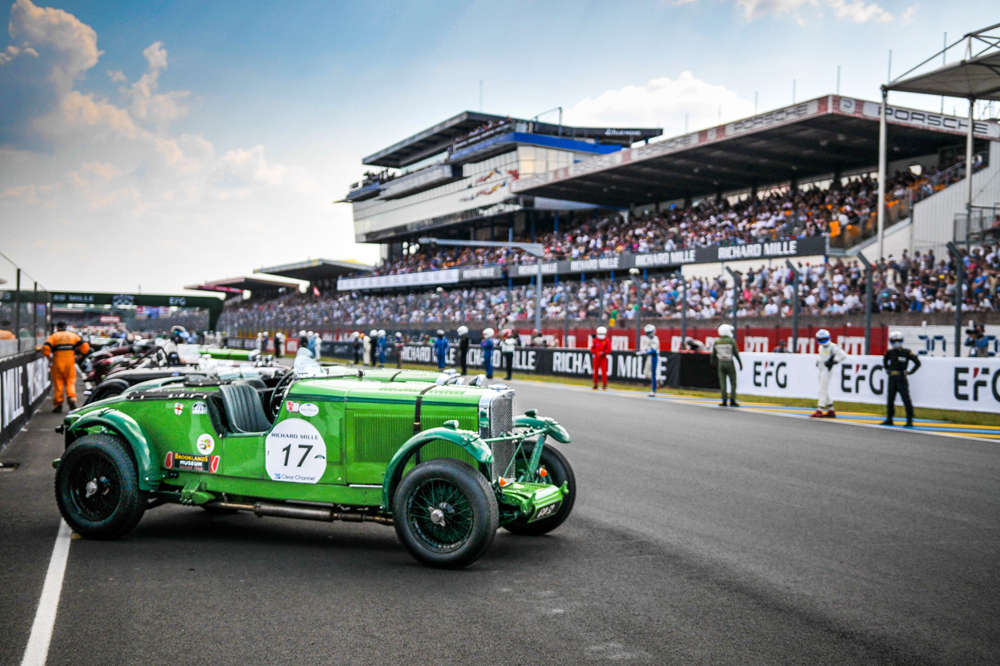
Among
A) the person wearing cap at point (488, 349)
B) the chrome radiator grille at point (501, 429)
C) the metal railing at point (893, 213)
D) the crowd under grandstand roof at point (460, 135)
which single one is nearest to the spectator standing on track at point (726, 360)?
the person wearing cap at point (488, 349)

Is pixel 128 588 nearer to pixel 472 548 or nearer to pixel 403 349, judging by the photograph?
pixel 472 548

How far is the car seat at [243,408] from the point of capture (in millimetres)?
5941

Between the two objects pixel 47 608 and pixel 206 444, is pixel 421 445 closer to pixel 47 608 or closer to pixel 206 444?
pixel 206 444

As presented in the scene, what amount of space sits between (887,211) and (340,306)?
2829 centimetres

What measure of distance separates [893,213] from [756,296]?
8527 mm

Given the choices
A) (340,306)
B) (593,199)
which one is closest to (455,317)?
(340,306)

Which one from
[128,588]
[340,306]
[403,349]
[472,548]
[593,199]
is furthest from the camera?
[593,199]

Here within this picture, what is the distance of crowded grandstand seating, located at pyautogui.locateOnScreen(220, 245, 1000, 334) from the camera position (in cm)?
2011

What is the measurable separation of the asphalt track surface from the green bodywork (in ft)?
1.26

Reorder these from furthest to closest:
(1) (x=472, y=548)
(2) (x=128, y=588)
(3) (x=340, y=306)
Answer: (3) (x=340, y=306)
(1) (x=472, y=548)
(2) (x=128, y=588)

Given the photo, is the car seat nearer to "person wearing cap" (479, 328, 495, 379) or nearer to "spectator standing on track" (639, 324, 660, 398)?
"spectator standing on track" (639, 324, 660, 398)

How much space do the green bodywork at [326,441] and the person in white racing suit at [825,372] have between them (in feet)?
33.1

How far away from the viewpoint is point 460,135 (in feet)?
222

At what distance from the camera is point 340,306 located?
44781 mm
